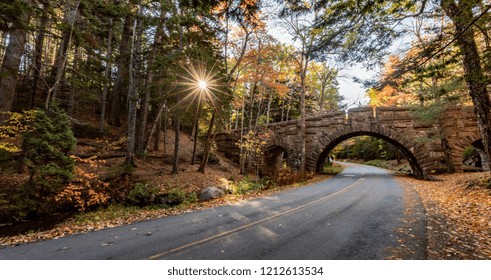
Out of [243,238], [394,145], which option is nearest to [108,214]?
[243,238]

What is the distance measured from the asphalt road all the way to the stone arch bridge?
11196 millimetres

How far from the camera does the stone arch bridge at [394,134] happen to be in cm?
1472

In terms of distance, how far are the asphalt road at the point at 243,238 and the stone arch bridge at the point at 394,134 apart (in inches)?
441

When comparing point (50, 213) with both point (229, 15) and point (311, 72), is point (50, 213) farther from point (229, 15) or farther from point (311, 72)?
point (311, 72)

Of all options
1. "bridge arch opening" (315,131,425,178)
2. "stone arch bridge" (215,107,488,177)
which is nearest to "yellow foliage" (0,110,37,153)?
"stone arch bridge" (215,107,488,177)

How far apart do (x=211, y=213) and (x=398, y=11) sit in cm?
752

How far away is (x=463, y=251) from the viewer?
397cm

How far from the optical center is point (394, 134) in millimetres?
16469

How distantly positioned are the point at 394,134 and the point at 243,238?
53.7ft

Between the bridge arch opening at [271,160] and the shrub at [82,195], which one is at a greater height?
the bridge arch opening at [271,160]

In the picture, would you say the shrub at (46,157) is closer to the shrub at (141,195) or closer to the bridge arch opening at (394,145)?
the shrub at (141,195)

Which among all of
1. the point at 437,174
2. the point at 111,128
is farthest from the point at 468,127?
the point at 111,128

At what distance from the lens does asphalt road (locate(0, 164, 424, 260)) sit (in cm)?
411

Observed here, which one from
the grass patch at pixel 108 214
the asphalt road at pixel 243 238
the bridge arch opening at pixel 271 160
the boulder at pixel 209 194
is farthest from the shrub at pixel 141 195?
the bridge arch opening at pixel 271 160
